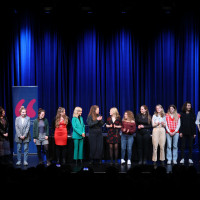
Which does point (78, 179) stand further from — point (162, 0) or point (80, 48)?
point (80, 48)

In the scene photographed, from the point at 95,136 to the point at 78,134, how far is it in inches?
16.9

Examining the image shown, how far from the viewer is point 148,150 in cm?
827

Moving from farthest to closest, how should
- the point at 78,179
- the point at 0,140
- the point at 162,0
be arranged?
the point at 162,0
the point at 0,140
the point at 78,179

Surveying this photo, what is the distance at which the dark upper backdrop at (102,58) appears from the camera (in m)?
10.8

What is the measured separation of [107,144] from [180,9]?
5465 mm

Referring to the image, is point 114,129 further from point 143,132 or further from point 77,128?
point 77,128

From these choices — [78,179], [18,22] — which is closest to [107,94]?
[18,22]

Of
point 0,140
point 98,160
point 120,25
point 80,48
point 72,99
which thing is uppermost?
point 120,25

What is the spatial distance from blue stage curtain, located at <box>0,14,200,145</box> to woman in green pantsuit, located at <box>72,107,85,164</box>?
3022 mm

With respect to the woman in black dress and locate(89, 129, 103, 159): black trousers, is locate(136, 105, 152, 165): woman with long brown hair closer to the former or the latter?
the woman in black dress

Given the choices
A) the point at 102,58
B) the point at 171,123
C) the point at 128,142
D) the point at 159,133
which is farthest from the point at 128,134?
the point at 102,58

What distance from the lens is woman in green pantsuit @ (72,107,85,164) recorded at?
7719mm

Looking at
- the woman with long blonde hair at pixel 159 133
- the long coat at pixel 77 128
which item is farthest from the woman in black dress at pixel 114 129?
the woman with long blonde hair at pixel 159 133

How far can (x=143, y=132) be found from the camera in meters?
7.66
